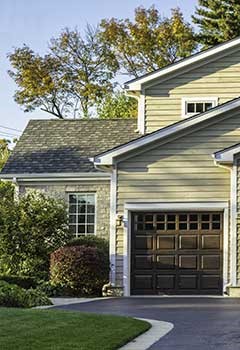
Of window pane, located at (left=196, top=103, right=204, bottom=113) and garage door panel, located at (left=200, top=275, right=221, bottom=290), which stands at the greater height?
window pane, located at (left=196, top=103, right=204, bottom=113)

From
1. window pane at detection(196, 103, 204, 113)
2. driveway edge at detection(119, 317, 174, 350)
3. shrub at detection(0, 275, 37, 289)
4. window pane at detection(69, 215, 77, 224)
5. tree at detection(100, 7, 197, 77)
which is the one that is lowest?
driveway edge at detection(119, 317, 174, 350)

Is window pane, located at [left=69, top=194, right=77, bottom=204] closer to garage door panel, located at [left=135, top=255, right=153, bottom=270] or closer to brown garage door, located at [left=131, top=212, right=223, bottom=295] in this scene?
brown garage door, located at [left=131, top=212, right=223, bottom=295]

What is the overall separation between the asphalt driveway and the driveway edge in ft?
0.37

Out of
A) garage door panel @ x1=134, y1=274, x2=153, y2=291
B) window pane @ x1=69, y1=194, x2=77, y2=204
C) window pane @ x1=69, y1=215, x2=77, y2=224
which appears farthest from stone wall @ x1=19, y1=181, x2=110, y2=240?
garage door panel @ x1=134, y1=274, x2=153, y2=291

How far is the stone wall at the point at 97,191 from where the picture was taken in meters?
25.5

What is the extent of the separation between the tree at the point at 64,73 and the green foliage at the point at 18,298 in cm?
2838

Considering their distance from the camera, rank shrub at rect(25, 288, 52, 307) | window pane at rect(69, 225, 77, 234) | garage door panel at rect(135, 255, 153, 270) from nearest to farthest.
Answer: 1. shrub at rect(25, 288, 52, 307)
2. garage door panel at rect(135, 255, 153, 270)
3. window pane at rect(69, 225, 77, 234)

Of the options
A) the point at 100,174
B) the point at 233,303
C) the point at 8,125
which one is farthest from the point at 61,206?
the point at 8,125

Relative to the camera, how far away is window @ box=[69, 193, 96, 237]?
2567 centimetres

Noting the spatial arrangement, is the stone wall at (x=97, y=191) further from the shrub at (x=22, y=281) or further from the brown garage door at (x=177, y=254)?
the shrub at (x=22, y=281)

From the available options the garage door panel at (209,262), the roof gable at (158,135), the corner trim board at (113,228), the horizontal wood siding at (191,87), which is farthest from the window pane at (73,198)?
the garage door panel at (209,262)

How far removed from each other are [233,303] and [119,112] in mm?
28108

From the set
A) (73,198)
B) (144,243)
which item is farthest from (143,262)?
(73,198)

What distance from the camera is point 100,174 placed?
25.4 metres
